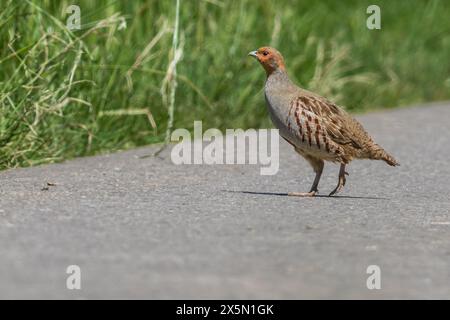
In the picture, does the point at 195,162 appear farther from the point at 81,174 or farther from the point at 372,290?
the point at 372,290

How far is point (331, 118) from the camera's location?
8.30m

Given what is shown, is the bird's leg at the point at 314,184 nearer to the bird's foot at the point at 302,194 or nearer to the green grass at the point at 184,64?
the bird's foot at the point at 302,194

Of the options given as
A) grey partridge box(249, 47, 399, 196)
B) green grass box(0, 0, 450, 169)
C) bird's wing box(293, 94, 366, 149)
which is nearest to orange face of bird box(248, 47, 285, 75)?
grey partridge box(249, 47, 399, 196)

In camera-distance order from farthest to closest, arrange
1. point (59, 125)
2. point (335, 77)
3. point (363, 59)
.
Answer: point (363, 59)
point (335, 77)
point (59, 125)

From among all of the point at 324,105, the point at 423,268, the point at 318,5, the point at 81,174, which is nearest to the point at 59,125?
the point at 81,174

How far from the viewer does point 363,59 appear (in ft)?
47.9

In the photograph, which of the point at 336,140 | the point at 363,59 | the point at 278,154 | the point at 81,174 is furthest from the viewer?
the point at 363,59

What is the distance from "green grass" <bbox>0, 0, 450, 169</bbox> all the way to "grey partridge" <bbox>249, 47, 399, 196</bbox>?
1675mm

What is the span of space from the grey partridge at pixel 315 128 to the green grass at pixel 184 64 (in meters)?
1.67

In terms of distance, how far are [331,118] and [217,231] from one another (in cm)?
187

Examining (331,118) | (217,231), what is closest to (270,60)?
(331,118)

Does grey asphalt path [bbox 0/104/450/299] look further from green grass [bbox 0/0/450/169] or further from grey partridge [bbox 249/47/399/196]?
green grass [bbox 0/0/450/169]

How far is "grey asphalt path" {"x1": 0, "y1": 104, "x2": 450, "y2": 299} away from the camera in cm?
545
